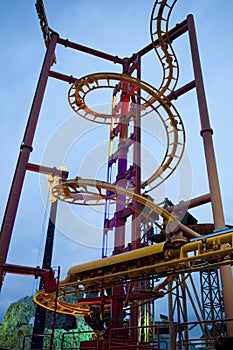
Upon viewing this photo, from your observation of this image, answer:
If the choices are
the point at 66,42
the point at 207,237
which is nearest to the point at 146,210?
the point at 207,237

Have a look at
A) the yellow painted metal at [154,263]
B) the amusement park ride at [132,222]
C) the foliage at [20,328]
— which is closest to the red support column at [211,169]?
the amusement park ride at [132,222]

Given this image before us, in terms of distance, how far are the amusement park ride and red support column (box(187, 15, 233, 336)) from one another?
0.09 feet

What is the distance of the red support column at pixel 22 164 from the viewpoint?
11.6m

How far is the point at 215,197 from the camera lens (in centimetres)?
1131

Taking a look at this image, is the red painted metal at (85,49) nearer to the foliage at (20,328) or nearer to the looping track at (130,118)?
the looping track at (130,118)

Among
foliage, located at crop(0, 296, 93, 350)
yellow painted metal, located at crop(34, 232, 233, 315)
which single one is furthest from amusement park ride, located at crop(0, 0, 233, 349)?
foliage, located at crop(0, 296, 93, 350)

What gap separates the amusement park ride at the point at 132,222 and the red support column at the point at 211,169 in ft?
0.09

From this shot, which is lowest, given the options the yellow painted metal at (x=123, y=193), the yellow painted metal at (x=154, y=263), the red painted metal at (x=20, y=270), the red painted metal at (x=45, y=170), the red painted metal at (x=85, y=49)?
the yellow painted metal at (x=154, y=263)

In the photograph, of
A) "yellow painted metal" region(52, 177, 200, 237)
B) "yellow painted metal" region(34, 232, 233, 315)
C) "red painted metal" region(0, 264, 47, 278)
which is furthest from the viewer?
"red painted metal" region(0, 264, 47, 278)

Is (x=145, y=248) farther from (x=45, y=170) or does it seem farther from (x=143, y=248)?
(x=45, y=170)

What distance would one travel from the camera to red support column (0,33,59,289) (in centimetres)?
1162

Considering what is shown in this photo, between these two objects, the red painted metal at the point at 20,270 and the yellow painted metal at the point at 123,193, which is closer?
the yellow painted metal at the point at 123,193

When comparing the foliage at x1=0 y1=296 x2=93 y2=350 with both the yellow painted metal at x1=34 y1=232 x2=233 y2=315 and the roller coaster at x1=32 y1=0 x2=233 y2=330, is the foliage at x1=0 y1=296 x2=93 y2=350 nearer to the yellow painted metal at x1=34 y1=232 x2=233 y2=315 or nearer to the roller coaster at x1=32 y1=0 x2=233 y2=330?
the roller coaster at x1=32 y1=0 x2=233 y2=330

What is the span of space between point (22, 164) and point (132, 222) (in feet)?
15.2
